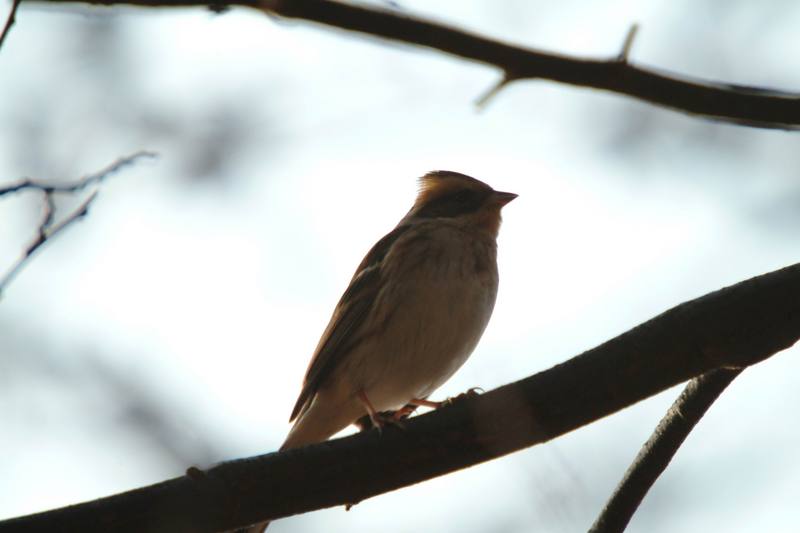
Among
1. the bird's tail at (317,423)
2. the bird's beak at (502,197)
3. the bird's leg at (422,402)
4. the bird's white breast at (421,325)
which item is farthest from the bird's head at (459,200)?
the bird's tail at (317,423)

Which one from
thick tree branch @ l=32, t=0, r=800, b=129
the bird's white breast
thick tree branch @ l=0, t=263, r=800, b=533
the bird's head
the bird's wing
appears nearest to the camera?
thick tree branch @ l=32, t=0, r=800, b=129

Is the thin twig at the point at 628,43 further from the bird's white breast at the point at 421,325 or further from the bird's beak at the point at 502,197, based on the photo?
the bird's beak at the point at 502,197

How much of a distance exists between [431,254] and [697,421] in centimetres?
266

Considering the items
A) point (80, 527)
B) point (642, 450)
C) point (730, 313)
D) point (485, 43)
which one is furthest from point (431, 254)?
point (485, 43)

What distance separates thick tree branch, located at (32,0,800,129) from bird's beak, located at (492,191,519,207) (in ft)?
17.5

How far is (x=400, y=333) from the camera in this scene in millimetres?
6988

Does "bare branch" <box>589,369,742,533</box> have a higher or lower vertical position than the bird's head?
higher

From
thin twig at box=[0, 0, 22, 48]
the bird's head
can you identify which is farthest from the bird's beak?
thin twig at box=[0, 0, 22, 48]

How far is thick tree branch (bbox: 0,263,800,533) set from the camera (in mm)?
4402

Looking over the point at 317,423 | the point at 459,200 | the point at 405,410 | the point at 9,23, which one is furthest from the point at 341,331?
the point at 9,23

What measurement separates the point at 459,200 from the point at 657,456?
3.89m

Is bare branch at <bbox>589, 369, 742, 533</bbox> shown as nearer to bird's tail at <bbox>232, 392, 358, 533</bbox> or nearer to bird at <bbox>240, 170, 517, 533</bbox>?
bird at <bbox>240, 170, 517, 533</bbox>

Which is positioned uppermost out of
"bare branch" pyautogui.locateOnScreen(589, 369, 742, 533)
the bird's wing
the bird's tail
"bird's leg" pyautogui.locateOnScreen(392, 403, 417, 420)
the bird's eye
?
"bare branch" pyautogui.locateOnScreen(589, 369, 742, 533)

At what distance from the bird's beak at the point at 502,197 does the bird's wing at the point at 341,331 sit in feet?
3.60
